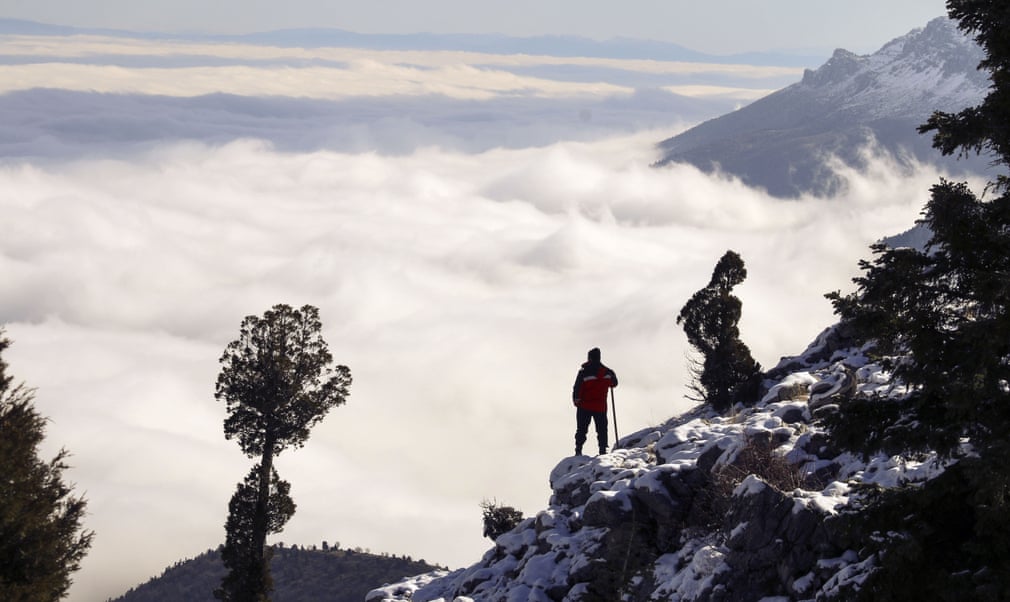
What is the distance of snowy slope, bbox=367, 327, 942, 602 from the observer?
10.6 metres

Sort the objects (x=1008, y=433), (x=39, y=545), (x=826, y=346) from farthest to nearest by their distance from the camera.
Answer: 1. (x=826, y=346)
2. (x=39, y=545)
3. (x=1008, y=433)

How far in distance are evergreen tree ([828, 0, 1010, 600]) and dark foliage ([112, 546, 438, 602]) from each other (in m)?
68.8

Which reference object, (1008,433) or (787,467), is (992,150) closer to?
(1008,433)

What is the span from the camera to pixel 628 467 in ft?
55.5

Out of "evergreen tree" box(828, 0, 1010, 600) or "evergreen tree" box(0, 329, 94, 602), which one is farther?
"evergreen tree" box(0, 329, 94, 602)

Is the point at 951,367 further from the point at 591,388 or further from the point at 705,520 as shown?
the point at 591,388

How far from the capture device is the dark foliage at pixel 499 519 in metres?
20.2

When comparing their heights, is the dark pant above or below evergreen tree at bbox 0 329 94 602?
above

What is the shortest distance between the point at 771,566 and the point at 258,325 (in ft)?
59.5

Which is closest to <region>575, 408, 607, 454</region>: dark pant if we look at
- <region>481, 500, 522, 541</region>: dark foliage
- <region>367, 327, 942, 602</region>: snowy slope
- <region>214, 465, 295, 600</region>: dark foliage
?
<region>367, 327, 942, 602</region>: snowy slope

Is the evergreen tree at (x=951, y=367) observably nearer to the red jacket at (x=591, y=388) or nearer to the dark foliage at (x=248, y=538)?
the red jacket at (x=591, y=388)

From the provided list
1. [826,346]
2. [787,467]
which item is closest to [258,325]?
[826,346]

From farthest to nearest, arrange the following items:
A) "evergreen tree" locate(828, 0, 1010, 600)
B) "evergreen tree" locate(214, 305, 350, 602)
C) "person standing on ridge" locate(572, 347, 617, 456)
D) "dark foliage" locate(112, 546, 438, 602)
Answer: "dark foliage" locate(112, 546, 438, 602)
"evergreen tree" locate(214, 305, 350, 602)
"person standing on ridge" locate(572, 347, 617, 456)
"evergreen tree" locate(828, 0, 1010, 600)

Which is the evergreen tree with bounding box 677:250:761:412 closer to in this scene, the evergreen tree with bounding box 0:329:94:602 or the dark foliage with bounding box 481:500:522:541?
the dark foliage with bounding box 481:500:522:541
